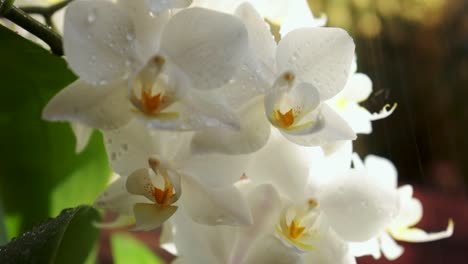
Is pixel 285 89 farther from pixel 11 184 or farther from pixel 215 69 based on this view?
pixel 11 184

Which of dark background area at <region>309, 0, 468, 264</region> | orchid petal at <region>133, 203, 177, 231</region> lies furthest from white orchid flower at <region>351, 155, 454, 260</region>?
dark background area at <region>309, 0, 468, 264</region>

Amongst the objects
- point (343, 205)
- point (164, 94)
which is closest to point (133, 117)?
point (164, 94)

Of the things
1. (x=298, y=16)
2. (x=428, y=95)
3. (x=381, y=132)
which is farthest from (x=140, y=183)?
(x=428, y=95)

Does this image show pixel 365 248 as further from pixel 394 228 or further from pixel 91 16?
pixel 91 16

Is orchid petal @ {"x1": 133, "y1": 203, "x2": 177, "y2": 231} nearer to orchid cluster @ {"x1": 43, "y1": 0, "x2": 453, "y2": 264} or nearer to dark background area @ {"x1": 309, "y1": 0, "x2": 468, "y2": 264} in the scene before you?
orchid cluster @ {"x1": 43, "y1": 0, "x2": 453, "y2": 264}

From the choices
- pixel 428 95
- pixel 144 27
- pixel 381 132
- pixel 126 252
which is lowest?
pixel 428 95
